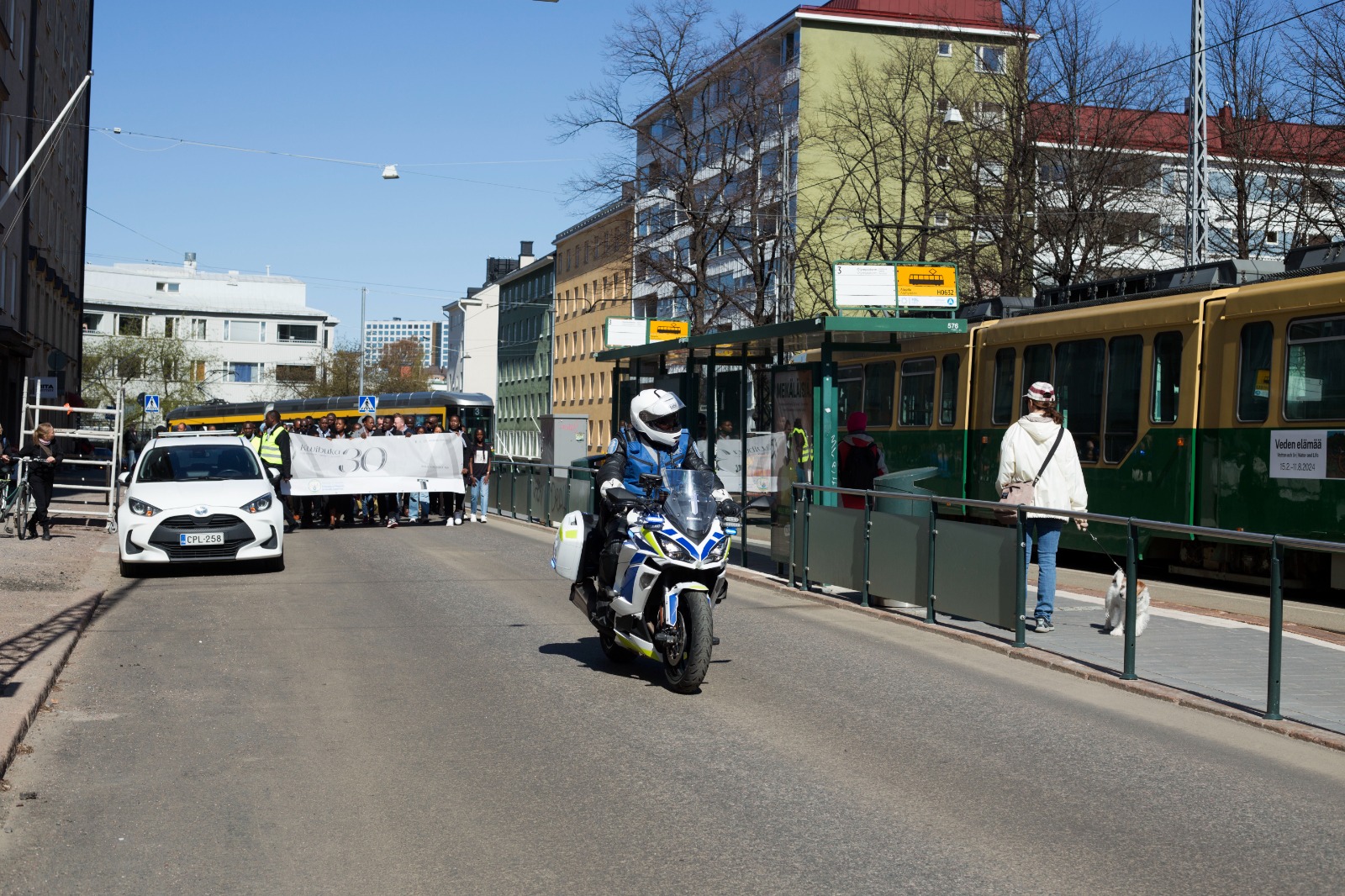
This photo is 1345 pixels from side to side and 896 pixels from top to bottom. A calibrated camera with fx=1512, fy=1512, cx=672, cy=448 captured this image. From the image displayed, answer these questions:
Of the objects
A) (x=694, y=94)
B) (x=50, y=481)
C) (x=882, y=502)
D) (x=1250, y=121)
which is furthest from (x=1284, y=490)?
(x=694, y=94)

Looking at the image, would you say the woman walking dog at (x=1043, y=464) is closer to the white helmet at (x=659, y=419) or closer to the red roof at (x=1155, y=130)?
Result: the white helmet at (x=659, y=419)

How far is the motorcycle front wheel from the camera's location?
27.2 ft

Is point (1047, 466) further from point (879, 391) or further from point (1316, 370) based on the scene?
point (879, 391)

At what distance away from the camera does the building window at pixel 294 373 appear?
103812 millimetres

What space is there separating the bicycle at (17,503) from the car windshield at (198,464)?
3.99 m

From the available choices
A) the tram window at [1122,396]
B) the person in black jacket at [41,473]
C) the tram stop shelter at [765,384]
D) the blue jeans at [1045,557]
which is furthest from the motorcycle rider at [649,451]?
the person in black jacket at [41,473]

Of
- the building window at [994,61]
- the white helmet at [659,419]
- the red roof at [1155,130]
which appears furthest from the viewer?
the building window at [994,61]

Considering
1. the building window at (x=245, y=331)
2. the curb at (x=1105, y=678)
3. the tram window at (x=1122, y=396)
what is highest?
the building window at (x=245, y=331)

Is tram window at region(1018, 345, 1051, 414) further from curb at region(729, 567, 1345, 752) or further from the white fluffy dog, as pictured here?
the white fluffy dog

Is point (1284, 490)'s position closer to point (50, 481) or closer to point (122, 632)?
point (122, 632)

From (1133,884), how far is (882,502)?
747 cm

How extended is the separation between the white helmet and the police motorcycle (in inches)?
9.3

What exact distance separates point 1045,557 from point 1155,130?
89.1 feet

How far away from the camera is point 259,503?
16.0 m
